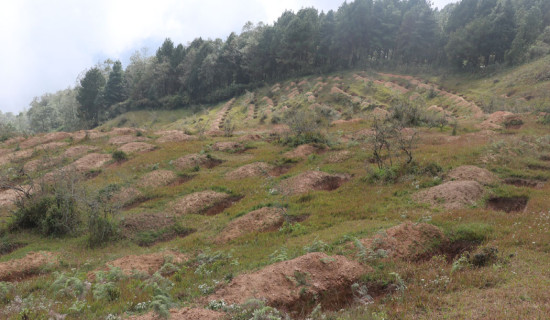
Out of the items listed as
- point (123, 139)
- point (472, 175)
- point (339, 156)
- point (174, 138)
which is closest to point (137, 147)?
point (174, 138)

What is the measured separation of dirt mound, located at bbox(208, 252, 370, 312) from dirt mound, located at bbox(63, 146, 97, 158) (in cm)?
2830

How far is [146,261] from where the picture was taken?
11.0 m

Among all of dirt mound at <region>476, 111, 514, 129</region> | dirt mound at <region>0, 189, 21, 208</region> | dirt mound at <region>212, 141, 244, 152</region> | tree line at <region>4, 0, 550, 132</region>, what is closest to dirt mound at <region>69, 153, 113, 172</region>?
dirt mound at <region>0, 189, 21, 208</region>

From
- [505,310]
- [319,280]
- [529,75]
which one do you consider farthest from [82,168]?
[529,75]

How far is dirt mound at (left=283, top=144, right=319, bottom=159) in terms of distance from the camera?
79.5ft

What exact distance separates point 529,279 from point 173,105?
86.9 meters

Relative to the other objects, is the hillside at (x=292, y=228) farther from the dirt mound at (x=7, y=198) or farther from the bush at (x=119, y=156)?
the dirt mound at (x=7, y=198)

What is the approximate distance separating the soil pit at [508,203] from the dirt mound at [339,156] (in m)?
9.98

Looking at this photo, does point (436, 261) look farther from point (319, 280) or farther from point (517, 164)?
point (517, 164)

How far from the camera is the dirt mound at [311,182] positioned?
1741cm

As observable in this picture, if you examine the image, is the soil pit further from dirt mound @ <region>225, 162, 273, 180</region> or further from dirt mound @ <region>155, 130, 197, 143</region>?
dirt mound @ <region>155, 130, 197, 143</region>

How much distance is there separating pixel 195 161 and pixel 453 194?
60.7 ft

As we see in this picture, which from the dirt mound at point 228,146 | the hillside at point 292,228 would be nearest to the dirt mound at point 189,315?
the hillside at point 292,228

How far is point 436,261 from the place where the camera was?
8.40 m
